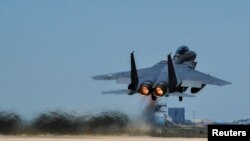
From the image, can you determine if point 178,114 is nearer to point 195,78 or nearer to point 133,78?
point 195,78

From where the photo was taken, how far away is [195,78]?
2060 inches

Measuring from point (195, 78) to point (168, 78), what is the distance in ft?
25.1

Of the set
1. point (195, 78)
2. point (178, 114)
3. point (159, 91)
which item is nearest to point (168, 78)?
point (159, 91)

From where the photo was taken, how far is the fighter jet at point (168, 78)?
4378cm

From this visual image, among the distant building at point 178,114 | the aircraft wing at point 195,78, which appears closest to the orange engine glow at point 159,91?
the aircraft wing at point 195,78

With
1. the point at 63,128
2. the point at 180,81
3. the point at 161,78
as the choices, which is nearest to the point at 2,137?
the point at 63,128

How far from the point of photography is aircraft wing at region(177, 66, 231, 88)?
163 ft

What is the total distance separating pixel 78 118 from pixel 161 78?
34.5ft

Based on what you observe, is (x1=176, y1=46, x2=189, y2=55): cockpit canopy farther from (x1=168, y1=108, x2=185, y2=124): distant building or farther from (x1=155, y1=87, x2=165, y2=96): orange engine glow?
(x1=168, y1=108, x2=185, y2=124): distant building

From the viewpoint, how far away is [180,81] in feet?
163

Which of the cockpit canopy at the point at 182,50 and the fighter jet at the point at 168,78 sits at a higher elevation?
the cockpit canopy at the point at 182,50

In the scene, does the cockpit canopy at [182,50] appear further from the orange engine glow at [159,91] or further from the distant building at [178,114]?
the distant building at [178,114]

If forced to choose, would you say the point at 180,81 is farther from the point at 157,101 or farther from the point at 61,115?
the point at 61,115

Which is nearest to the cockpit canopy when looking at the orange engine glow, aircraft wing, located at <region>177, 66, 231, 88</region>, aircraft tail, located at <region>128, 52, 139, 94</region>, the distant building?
aircraft wing, located at <region>177, 66, 231, 88</region>
